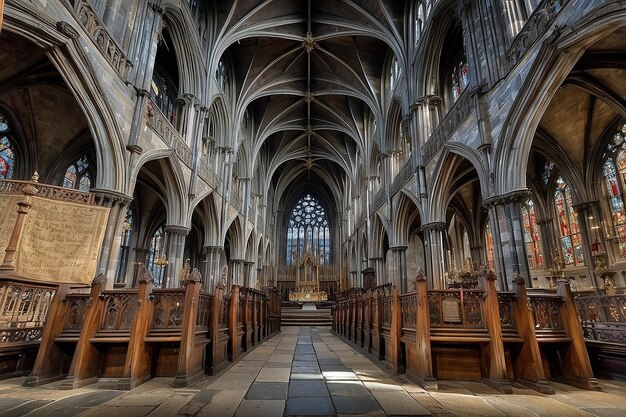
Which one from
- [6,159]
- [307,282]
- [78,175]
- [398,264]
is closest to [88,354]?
[6,159]

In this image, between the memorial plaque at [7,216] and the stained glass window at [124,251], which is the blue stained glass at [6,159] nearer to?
the stained glass window at [124,251]

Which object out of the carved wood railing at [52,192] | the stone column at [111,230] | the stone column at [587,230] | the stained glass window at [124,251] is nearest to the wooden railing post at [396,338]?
the stone column at [111,230]

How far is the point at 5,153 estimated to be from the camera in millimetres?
10531

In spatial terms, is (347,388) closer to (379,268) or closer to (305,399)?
(305,399)

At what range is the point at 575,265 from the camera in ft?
37.8

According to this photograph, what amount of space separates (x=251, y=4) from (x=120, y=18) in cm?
878

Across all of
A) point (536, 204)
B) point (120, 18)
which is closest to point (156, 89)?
point (120, 18)

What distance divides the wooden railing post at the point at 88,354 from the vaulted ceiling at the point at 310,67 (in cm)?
1412

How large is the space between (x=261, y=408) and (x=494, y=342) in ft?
10.8

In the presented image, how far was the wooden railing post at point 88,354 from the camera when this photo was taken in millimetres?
4176

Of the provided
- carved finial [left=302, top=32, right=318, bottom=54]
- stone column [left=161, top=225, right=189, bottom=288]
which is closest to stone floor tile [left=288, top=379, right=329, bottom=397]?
stone column [left=161, top=225, right=189, bottom=288]

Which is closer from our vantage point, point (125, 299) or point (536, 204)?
point (125, 299)

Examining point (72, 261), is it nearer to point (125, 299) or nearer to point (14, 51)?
point (125, 299)

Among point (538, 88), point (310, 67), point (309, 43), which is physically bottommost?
point (538, 88)
